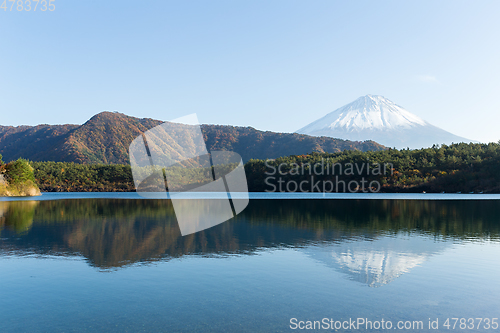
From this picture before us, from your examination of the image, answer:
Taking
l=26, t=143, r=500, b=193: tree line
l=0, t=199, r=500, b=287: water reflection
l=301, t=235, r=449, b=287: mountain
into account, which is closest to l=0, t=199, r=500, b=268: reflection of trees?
l=0, t=199, r=500, b=287: water reflection

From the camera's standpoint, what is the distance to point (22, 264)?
1364 cm

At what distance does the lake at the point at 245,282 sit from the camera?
8336mm

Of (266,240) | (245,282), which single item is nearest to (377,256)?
(266,240)

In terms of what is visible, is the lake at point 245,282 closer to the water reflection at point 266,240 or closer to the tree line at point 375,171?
the water reflection at point 266,240

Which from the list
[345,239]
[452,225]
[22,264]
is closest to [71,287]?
[22,264]

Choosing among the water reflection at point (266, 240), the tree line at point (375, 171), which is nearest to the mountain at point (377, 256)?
the water reflection at point (266, 240)

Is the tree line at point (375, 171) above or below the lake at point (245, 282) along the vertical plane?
above

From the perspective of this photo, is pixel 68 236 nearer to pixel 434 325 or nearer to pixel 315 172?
pixel 434 325

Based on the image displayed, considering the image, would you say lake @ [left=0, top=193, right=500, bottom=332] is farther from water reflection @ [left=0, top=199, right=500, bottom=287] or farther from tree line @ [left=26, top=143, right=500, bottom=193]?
tree line @ [left=26, top=143, right=500, bottom=193]

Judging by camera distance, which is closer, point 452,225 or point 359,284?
point 359,284

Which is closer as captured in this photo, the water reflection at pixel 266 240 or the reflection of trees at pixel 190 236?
the water reflection at pixel 266 240

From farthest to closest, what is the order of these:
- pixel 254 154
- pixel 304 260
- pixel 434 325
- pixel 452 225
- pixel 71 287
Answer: pixel 254 154
pixel 452 225
pixel 304 260
pixel 71 287
pixel 434 325

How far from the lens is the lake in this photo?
8336 mm

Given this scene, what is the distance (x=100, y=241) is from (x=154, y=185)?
122187 millimetres
